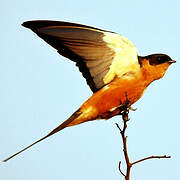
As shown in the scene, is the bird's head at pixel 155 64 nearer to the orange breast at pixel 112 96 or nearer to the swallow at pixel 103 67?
the swallow at pixel 103 67

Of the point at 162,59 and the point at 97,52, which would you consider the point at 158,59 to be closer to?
the point at 162,59

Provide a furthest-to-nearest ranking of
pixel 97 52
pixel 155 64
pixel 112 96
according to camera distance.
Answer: pixel 155 64 → pixel 97 52 → pixel 112 96

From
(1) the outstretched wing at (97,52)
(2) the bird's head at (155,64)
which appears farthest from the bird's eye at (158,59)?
(1) the outstretched wing at (97,52)

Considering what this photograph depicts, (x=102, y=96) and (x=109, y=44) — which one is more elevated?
(x=109, y=44)

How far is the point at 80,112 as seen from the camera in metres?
4.96

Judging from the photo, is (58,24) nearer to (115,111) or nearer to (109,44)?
(109,44)

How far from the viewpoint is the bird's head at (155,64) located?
5.20m

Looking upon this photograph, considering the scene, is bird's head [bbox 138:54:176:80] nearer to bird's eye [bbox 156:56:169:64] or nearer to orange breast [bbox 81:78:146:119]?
bird's eye [bbox 156:56:169:64]

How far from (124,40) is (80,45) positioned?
0.58 meters

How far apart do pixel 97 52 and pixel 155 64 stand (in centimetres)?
82

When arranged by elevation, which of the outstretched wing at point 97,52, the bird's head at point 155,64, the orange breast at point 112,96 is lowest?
the orange breast at point 112,96

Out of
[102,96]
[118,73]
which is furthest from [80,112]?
[118,73]

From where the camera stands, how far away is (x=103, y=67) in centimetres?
507

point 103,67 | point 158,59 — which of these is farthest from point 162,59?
point 103,67
